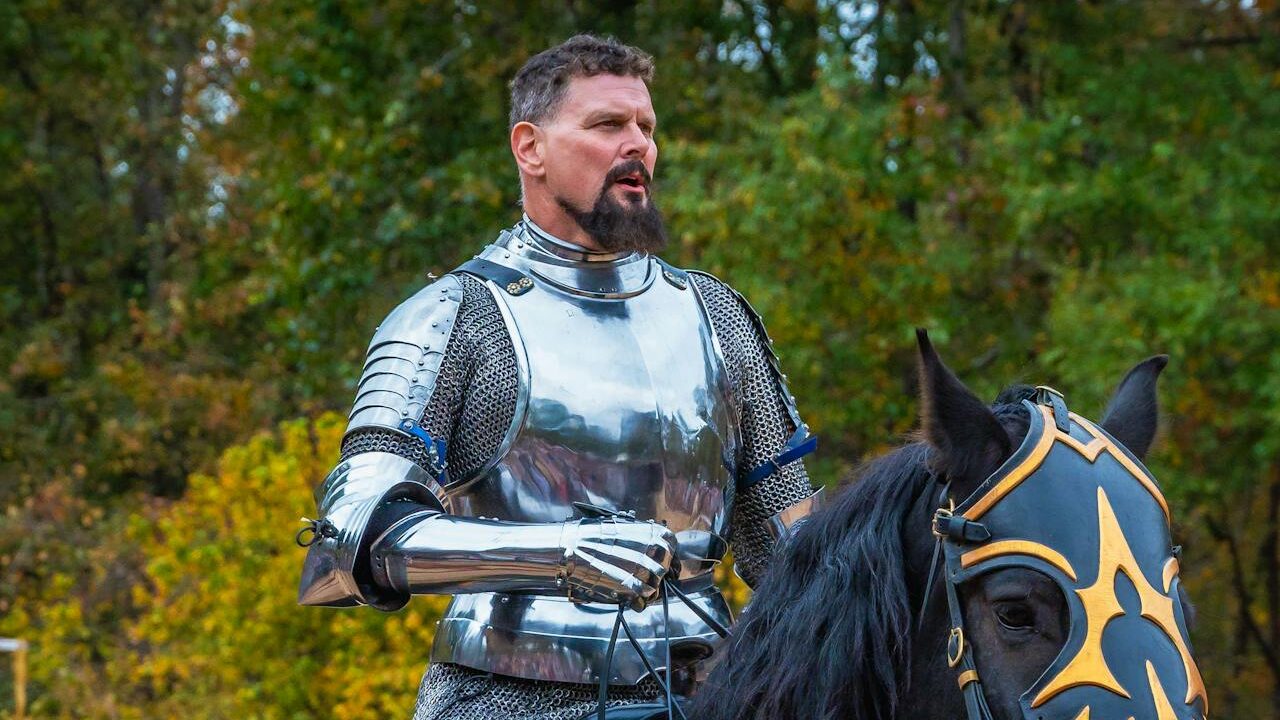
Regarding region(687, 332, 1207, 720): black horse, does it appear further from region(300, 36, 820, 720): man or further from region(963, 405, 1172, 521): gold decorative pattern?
region(300, 36, 820, 720): man

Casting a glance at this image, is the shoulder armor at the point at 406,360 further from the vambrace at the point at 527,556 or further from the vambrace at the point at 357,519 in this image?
the vambrace at the point at 527,556

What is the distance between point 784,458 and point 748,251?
23.9 ft

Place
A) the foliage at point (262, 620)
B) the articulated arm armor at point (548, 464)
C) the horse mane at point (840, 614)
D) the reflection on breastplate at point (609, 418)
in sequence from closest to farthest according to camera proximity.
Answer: the horse mane at point (840, 614), the articulated arm armor at point (548, 464), the reflection on breastplate at point (609, 418), the foliage at point (262, 620)

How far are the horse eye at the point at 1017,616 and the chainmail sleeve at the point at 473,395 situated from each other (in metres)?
1.18

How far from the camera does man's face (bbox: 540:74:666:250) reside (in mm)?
3609

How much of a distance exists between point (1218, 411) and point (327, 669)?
18.9ft

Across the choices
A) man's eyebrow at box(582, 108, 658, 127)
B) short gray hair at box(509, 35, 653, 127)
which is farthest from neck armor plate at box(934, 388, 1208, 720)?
short gray hair at box(509, 35, 653, 127)

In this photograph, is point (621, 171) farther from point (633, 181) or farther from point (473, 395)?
point (473, 395)

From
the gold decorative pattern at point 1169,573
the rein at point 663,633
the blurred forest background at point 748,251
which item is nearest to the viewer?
the gold decorative pattern at point 1169,573

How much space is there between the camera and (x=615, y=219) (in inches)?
142

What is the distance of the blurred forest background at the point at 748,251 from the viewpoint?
33.1 ft

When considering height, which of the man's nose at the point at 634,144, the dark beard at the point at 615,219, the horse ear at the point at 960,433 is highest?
→ the man's nose at the point at 634,144

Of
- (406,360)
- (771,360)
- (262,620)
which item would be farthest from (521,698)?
(262,620)

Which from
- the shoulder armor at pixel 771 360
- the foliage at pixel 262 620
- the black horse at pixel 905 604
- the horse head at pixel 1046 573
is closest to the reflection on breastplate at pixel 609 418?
the shoulder armor at pixel 771 360
